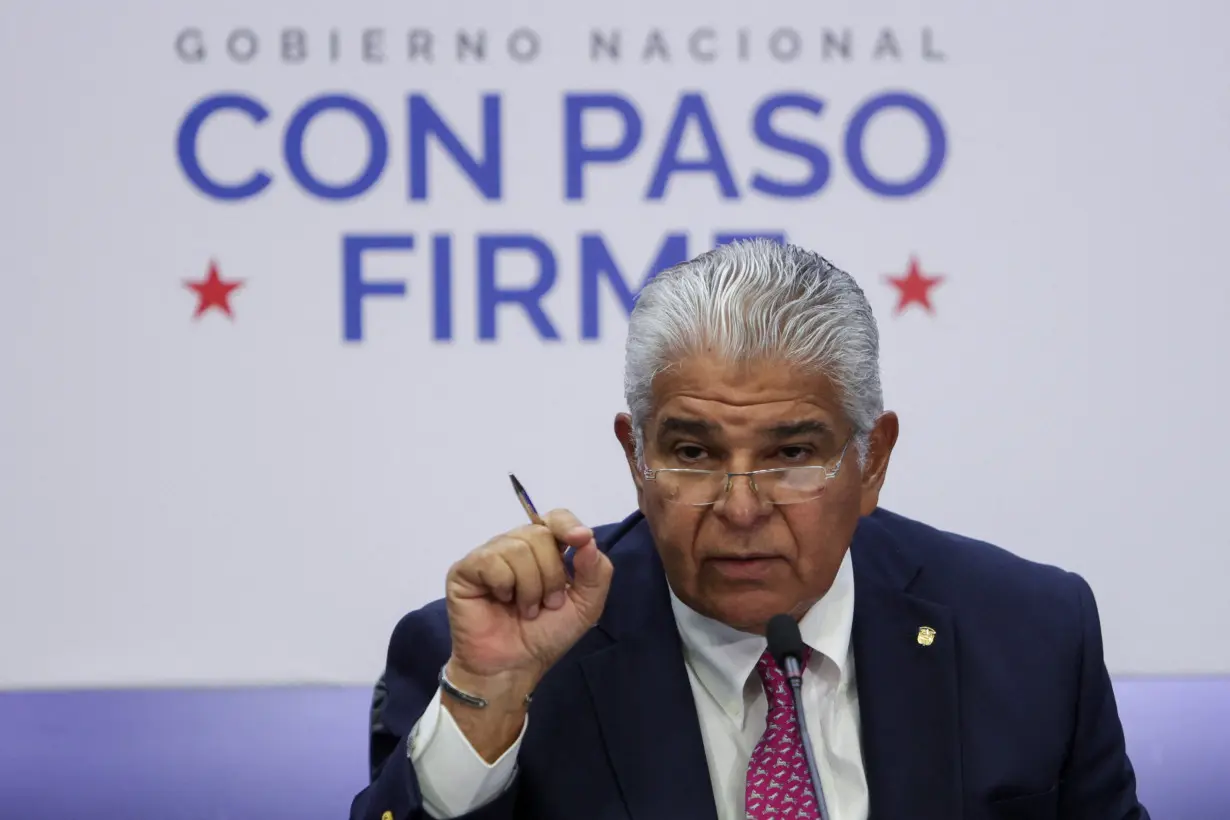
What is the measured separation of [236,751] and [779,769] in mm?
1422

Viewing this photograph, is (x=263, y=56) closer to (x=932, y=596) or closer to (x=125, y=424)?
(x=125, y=424)

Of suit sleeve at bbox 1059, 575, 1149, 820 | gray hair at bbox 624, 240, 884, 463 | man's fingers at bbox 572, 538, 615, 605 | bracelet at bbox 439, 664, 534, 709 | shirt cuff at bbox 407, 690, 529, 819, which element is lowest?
suit sleeve at bbox 1059, 575, 1149, 820

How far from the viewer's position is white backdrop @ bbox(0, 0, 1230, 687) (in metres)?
2.88

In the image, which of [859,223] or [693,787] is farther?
[859,223]

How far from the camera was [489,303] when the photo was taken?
2881mm

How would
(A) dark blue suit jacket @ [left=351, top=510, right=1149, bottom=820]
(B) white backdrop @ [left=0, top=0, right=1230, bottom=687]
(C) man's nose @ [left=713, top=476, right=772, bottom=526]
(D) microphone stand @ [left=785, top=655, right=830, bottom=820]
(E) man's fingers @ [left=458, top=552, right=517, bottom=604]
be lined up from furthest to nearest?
(B) white backdrop @ [left=0, top=0, right=1230, bottom=687], (A) dark blue suit jacket @ [left=351, top=510, right=1149, bottom=820], (C) man's nose @ [left=713, top=476, right=772, bottom=526], (E) man's fingers @ [left=458, top=552, right=517, bottom=604], (D) microphone stand @ [left=785, top=655, right=830, bottom=820]

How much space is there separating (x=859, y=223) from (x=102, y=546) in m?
1.62

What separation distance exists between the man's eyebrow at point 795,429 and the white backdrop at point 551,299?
102cm

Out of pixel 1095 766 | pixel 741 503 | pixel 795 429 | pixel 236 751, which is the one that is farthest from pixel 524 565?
pixel 236 751

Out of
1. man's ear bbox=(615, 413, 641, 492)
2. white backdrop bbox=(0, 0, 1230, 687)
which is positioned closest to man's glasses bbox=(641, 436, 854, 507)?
man's ear bbox=(615, 413, 641, 492)

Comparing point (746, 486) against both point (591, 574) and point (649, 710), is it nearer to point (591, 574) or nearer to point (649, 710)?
point (591, 574)

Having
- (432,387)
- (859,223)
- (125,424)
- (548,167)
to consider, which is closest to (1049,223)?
(859,223)

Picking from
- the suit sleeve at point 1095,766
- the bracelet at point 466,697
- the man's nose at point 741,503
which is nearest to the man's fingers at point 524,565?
the bracelet at point 466,697

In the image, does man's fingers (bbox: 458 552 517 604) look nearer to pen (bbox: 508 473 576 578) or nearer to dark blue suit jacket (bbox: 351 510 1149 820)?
pen (bbox: 508 473 576 578)
